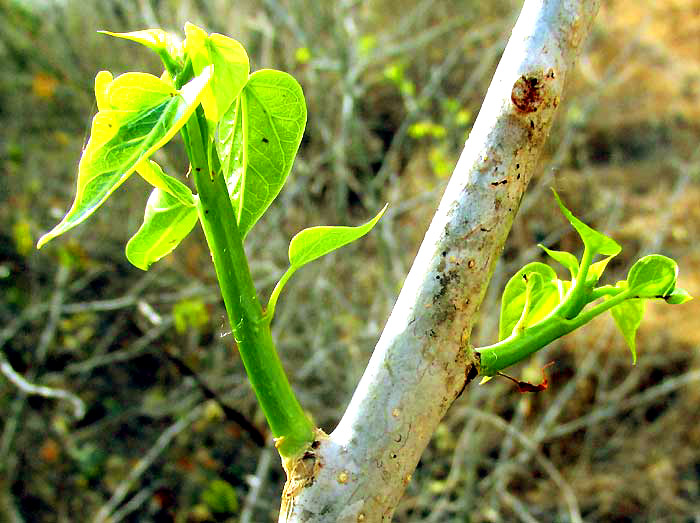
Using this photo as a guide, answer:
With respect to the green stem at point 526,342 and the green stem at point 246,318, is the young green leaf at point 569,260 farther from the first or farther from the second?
the green stem at point 246,318

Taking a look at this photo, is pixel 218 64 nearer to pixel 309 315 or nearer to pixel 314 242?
pixel 314 242

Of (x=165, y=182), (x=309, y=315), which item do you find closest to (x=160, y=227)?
(x=165, y=182)

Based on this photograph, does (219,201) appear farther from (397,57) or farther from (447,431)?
(397,57)

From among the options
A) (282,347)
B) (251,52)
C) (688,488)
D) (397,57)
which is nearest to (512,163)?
(282,347)

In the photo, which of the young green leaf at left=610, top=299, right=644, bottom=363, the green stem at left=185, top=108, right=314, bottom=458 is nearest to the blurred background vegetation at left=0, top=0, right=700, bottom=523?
the young green leaf at left=610, top=299, right=644, bottom=363

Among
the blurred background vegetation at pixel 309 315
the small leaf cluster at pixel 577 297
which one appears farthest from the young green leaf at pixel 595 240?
the blurred background vegetation at pixel 309 315

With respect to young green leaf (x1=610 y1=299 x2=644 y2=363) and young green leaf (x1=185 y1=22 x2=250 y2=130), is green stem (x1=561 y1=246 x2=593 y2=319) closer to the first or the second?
young green leaf (x1=610 y1=299 x2=644 y2=363)
